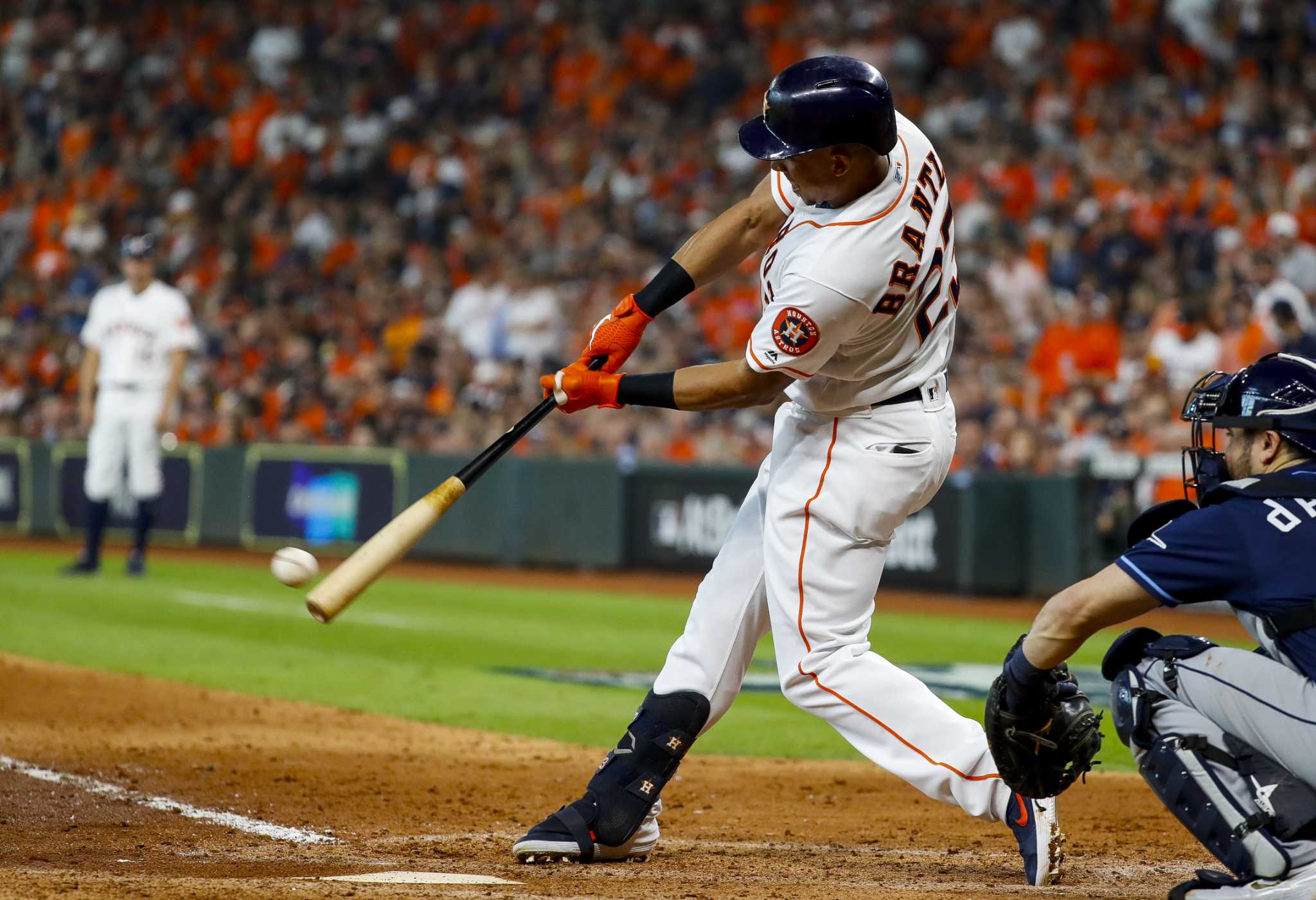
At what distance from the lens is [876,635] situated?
10.1 m

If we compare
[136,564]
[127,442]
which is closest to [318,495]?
[136,564]

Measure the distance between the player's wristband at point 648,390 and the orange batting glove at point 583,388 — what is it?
2cm

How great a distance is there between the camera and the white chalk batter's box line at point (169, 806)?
439cm

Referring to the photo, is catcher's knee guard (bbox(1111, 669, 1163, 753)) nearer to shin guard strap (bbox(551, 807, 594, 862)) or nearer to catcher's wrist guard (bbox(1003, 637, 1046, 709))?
catcher's wrist guard (bbox(1003, 637, 1046, 709))

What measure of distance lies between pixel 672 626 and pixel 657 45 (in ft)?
33.3

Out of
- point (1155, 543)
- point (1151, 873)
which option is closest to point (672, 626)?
point (1151, 873)

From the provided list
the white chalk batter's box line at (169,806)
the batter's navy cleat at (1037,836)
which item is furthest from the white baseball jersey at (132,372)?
the batter's navy cleat at (1037,836)

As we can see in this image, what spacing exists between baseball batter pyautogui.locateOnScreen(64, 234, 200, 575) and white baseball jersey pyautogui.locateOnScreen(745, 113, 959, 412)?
8557 millimetres

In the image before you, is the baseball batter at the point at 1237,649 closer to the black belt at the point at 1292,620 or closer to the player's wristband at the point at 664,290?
the black belt at the point at 1292,620

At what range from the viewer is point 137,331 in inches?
456

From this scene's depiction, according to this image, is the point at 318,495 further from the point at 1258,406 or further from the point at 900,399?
the point at 1258,406

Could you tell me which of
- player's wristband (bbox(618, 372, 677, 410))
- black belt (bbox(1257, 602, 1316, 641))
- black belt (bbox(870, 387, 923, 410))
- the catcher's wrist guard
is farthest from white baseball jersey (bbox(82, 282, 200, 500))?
black belt (bbox(1257, 602, 1316, 641))

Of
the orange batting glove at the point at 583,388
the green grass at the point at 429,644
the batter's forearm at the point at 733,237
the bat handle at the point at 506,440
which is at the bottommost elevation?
the green grass at the point at 429,644

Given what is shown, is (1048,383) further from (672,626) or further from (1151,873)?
(1151,873)
